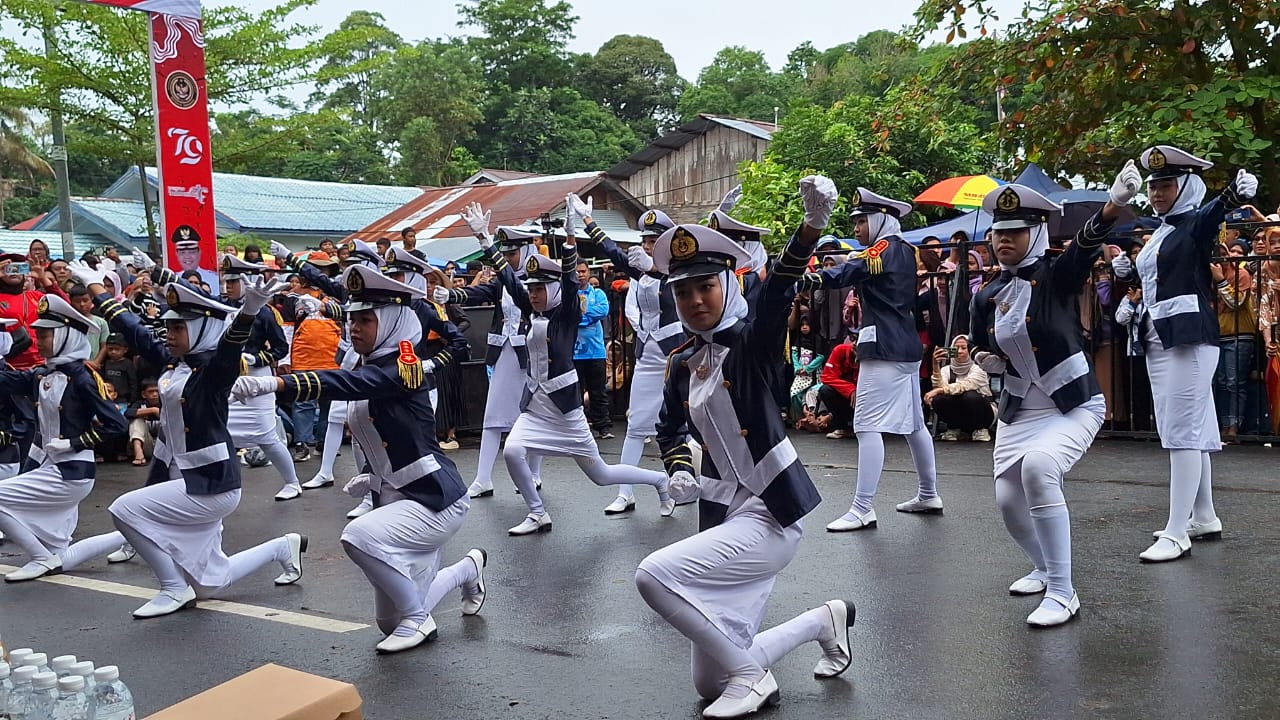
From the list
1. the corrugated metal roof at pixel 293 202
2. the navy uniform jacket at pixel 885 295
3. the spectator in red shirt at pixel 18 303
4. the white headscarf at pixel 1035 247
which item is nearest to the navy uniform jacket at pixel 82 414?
the spectator in red shirt at pixel 18 303

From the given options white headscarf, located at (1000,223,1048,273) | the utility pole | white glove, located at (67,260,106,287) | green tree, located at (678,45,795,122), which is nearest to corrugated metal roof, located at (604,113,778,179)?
green tree, located at (678,45,795,122)

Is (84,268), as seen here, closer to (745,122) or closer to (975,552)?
(975,552)

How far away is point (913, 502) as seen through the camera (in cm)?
906

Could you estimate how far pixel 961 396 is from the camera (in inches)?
486

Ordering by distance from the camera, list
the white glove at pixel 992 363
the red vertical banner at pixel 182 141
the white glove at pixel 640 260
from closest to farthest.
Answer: the white glove at pixel 992 363 → the white glove at pixel 640 260 → the red vertical banner at pixel 182 141

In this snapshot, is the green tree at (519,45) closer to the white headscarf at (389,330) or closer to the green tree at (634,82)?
the green tree at (634,82)

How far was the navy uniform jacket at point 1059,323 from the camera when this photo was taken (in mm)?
6145

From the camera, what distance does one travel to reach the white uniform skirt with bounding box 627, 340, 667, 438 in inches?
408

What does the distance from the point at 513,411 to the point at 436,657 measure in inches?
196

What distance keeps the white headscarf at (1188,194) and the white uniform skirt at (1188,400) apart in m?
0.79

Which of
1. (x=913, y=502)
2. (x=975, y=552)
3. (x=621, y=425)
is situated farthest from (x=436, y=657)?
(x=621, y=425)

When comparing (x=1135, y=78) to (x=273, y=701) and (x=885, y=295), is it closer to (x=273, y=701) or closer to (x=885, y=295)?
(x=885, y=295)

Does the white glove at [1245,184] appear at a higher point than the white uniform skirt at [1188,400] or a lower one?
higher

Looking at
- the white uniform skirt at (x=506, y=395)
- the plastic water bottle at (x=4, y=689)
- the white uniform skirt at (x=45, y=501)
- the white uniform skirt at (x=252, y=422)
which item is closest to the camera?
the plastic water bottle at (x=4, y=689)
